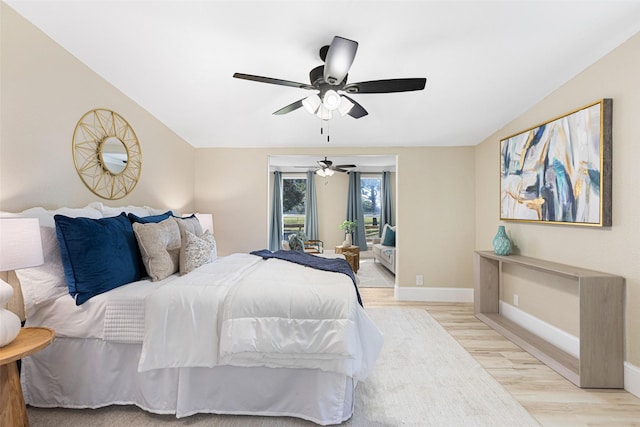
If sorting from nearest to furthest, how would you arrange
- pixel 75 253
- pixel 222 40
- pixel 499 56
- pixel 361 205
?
1. pixel 75 253
2. pixel 222 40
3. pixel 499 56
4. pixel 361 205

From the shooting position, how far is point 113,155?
2811mm

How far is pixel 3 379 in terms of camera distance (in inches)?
58.5

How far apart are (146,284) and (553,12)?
331cm

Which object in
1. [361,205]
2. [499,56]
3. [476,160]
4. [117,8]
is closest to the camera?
[117,8]

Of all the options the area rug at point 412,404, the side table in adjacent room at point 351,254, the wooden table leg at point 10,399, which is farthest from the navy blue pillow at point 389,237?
the wooden table leg at point 10,399

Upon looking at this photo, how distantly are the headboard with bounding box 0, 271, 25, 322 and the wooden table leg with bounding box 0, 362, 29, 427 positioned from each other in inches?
20.3

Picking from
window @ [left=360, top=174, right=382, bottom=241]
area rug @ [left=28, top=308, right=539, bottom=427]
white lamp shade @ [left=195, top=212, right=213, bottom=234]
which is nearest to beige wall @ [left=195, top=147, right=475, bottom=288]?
white lamp shade @ [left=195, top=212, right=213, bottom=234]

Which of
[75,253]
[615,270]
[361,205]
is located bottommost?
[615,270]

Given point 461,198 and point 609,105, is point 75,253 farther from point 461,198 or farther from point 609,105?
point 461,198

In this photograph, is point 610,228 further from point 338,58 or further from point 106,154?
point 106,154

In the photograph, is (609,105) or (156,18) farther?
(609,105)

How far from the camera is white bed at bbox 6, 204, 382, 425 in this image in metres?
1.75

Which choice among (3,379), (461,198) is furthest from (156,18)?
(461,198)

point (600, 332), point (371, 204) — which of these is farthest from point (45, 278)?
point (371, 204)
